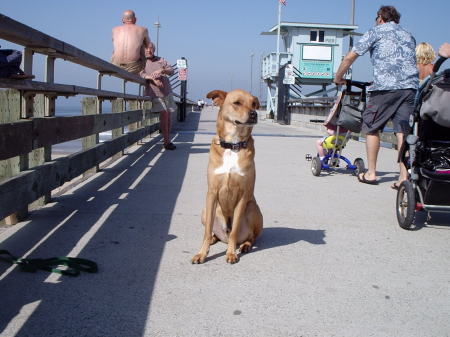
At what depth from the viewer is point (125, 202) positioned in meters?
4.96

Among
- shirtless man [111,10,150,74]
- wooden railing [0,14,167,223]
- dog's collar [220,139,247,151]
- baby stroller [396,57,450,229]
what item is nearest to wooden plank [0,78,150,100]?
wooden railing [0,14,167,223]

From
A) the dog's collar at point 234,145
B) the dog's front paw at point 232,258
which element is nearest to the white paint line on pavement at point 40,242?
the dog's front paw at point 232,258

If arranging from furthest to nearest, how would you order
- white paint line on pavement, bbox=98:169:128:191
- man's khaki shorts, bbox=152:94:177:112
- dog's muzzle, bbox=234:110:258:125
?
man's khaki shorts, bbox=152:94:177:112
white paint line on pavement, bbox=98:169:128:191
dog's muzzle, bbox=234:110:258:125

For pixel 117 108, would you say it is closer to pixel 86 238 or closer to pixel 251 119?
pixel 86 238

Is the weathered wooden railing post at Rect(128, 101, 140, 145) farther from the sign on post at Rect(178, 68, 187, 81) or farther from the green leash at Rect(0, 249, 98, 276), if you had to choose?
the sign on post at Rect(178, 68, 187, 81)

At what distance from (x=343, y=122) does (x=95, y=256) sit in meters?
4.39

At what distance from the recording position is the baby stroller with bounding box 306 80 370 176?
666 cm

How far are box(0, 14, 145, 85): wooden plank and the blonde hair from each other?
4.28 meters

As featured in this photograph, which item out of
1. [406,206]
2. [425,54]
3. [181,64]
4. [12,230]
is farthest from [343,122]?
[181,64]

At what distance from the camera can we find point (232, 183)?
11.4 ft

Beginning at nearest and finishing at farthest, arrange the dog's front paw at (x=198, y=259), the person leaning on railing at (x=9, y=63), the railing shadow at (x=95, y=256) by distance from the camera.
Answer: the railing shadow at (x=95, y=256) < the person leaning on railing at (x=9, y=63) < the dog's front paw at (x=198, y=259)

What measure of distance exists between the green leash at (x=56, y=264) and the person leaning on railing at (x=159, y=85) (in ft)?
23.0

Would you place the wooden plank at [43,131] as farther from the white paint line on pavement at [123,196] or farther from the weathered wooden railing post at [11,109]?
the white paint line on pavement at [123,196]

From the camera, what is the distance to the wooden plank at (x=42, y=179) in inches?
121
